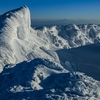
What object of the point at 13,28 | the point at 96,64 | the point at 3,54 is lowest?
the point at 96,64

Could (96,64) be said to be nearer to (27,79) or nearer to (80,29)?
(27,79)

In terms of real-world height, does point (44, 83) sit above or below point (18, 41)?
below

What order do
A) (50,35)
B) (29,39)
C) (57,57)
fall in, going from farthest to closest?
(50,35)
(29,39)
(57,57)

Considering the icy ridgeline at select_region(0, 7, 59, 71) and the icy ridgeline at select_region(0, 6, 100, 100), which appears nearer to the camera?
the icy ridgeline at select_region(0, 6, 100, 100)

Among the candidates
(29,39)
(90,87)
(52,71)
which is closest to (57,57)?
(29,39)

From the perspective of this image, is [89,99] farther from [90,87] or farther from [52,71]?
[52,71]

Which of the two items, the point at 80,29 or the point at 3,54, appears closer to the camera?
the point at 3,54

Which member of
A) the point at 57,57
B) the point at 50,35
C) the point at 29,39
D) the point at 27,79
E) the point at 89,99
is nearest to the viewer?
the point at 89,99

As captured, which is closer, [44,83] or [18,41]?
[44,83]

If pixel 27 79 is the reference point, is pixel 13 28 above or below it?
above

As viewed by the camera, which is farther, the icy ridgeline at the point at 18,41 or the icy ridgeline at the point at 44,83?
the icy ridgeline at the point at 18,41
